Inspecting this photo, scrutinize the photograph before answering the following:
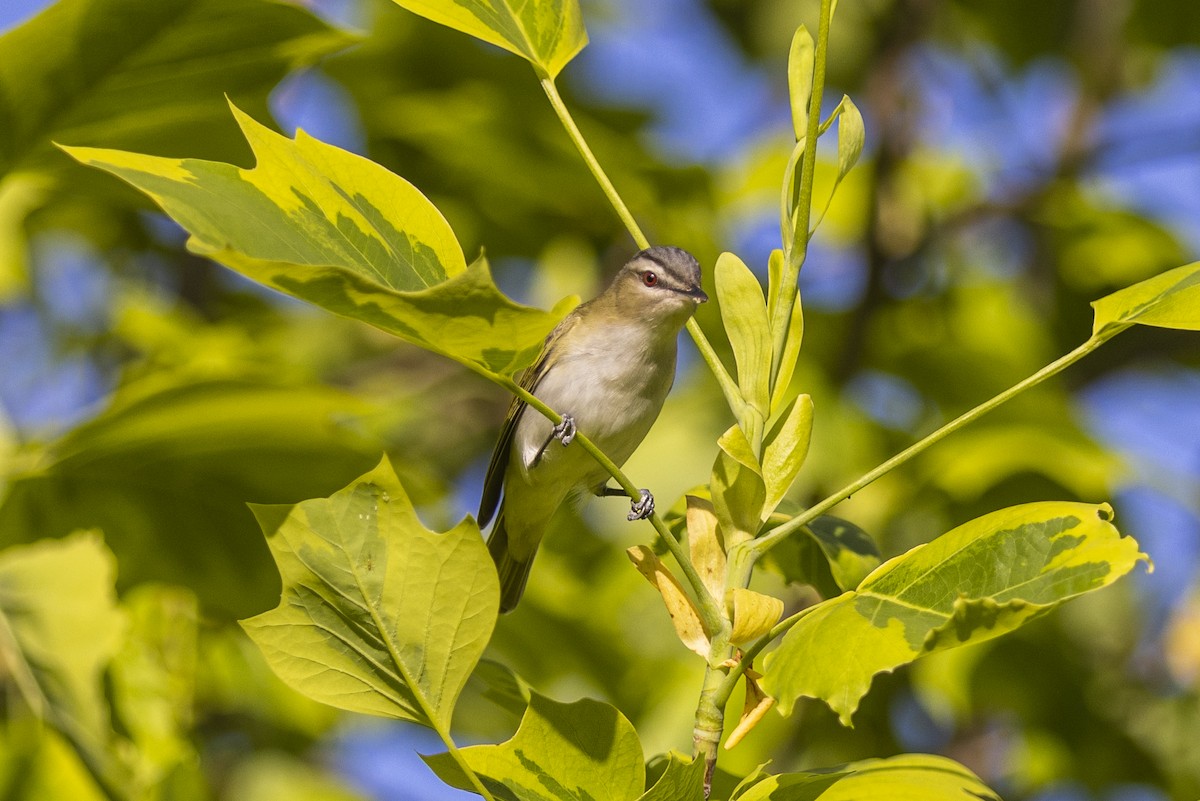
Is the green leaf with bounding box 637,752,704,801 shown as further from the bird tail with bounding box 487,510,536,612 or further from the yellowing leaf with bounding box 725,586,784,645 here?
the bird tail with bounding box 487,510,536,612

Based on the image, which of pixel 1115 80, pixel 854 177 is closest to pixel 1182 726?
pixel 854 177

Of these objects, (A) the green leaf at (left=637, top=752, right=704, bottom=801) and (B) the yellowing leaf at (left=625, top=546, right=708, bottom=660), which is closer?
(A) the green leaf at (left=637, top=752, right=704, bottom=801)

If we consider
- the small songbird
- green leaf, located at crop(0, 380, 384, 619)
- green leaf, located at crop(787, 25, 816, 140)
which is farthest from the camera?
the small songbird

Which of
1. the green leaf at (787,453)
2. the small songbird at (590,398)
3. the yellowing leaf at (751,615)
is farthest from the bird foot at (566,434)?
the yellowing leaf at (751,615)

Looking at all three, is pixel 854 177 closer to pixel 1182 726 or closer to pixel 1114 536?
pixel 1182 726

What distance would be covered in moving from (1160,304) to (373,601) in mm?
1009

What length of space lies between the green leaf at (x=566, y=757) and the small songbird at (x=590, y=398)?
5.53 ft

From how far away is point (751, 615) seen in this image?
1527 millimetres

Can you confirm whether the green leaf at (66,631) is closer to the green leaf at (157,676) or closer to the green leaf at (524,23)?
the green leaf at (157,676)

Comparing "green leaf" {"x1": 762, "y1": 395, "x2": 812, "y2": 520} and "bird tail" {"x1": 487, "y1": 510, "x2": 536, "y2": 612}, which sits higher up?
"bird tail" {"x1": 487, "y1": 510, "x2": 536, "y2": 612}

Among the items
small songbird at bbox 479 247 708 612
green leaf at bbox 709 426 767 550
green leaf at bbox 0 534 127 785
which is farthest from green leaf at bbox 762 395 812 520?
green leaf at bbox 0 534 127 785

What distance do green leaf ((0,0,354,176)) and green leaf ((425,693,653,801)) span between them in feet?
5.09

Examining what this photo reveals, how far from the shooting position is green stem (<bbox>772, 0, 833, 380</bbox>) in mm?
1559

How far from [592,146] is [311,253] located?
2.52 m
